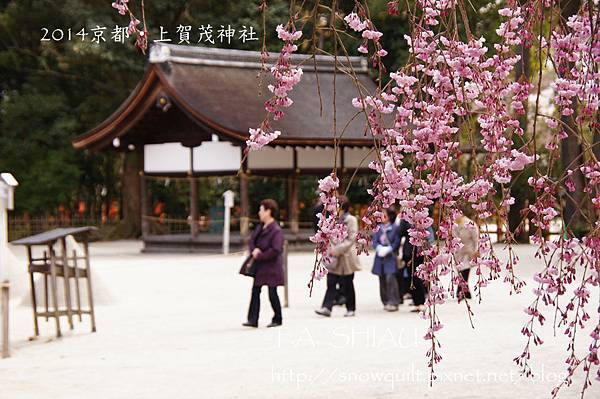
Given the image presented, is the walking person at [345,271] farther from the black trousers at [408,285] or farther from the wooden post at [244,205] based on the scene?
the wooden post at [244,205]

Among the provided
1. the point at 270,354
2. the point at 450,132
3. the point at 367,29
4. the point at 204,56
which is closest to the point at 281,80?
the point at 367,29

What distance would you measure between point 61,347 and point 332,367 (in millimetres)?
2795

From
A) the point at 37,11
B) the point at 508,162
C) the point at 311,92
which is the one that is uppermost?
the point at 37,11

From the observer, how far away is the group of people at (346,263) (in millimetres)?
10398

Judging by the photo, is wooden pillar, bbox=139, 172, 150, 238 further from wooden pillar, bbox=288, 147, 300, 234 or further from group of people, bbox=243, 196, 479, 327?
group of people, bbox=243, 196, 479, 327

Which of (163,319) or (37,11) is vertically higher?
(37,11)

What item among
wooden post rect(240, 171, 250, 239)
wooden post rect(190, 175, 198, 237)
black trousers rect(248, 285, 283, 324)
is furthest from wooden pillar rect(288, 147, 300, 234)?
black trousers rect(248, 285, 283, 324)

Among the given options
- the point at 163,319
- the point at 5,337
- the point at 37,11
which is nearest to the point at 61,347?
the point at 5,337

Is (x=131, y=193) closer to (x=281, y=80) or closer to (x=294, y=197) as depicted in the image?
(x=294, y=197)

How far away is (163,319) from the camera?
1145cm

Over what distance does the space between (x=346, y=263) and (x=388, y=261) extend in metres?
0.58

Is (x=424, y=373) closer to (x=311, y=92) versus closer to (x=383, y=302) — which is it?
(x=383, y=302)

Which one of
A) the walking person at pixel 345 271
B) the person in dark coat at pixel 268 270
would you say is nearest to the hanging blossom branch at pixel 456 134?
the person in dark coat at pixel 268 270

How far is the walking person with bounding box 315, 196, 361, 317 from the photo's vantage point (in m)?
11.3
